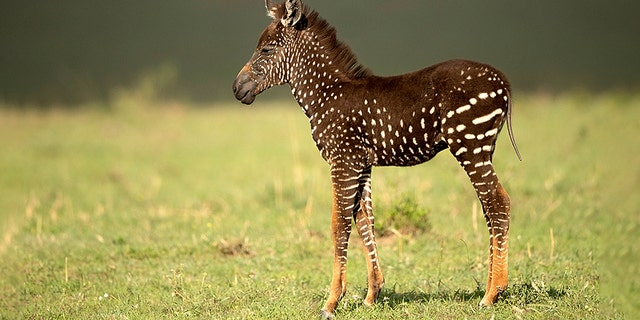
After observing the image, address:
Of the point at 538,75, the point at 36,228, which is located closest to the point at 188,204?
the point at 36,228

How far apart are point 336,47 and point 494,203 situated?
2040 millimetres

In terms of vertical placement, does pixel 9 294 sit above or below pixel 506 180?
below

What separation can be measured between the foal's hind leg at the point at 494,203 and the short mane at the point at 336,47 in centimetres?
126

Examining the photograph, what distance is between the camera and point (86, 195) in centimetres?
1405

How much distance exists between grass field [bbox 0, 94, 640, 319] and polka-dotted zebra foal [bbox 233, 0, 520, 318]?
0.69 m

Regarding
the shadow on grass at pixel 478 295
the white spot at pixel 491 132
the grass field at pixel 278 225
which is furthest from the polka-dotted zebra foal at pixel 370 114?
the grass field at pixel 278 225

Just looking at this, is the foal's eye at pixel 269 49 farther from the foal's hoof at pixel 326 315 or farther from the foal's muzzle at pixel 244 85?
the foal's hoof at pixel 326 315

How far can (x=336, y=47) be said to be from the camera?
A: 296 inches

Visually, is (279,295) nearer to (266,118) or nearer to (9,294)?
(9,294)

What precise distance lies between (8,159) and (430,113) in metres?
12.2

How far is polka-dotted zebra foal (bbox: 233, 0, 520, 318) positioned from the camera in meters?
6.68

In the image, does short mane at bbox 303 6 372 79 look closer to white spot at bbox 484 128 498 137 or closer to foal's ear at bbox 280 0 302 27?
foal's ear at bbox 280 0 302 27

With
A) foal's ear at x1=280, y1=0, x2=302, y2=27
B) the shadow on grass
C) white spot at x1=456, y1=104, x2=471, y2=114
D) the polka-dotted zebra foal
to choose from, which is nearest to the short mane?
the polka-dotted zebra foal

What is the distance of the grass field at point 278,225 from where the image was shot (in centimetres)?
763
